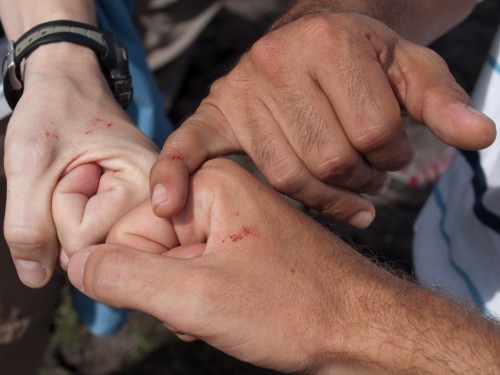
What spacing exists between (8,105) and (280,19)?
1.93ft

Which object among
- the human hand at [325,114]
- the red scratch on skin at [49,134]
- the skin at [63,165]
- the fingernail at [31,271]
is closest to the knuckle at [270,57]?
the human hand at [325,114]

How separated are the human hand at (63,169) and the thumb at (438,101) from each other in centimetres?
46

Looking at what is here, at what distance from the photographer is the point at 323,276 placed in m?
0.91

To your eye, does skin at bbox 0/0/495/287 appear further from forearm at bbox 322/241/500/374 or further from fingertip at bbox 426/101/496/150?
forearm at bbox 322/241/500/374

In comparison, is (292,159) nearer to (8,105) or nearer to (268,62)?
(268,62)

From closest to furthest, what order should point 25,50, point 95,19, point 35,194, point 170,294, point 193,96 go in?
point 170,294 < point 35,194 < point 25,50 < point 95,19 < point 193,96

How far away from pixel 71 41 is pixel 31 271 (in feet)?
1.45

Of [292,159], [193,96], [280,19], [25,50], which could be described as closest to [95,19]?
[25,50]

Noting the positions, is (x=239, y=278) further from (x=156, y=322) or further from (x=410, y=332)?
(x=156, y=322)

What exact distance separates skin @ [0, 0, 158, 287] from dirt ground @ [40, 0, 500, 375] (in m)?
0.47

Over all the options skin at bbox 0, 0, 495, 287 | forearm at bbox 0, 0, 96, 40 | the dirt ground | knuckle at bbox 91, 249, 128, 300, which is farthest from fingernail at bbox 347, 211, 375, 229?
forearm at bbox 0, 0, 96, 40

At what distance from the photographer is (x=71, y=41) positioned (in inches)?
47.1

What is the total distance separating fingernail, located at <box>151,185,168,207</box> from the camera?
97 cm

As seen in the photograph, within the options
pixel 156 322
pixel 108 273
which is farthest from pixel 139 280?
pixel 156 322
